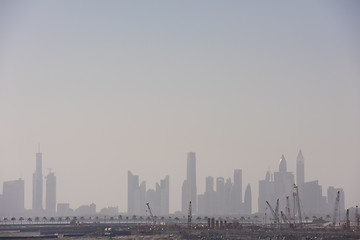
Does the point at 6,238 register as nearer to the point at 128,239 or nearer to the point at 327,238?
the point at 128,239

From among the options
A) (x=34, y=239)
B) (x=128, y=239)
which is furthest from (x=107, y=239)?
(x=34, y=239)

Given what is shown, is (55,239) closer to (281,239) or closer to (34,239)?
(34,239)

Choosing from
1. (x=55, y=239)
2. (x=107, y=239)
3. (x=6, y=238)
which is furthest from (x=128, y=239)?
(x=6, y=238)

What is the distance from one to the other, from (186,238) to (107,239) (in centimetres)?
2135

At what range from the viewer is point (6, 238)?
196 m

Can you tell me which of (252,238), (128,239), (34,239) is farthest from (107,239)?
(252,238)

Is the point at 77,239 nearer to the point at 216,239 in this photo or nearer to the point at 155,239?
the point at 155,239

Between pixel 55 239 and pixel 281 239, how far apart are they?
60.5 meters

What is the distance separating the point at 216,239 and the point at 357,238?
3737 centimetres

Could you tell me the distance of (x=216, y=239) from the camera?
19488 centimetres

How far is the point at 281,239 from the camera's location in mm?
194500

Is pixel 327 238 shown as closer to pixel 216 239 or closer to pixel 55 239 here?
pixel 216 239

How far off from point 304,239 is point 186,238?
31600 millimetres

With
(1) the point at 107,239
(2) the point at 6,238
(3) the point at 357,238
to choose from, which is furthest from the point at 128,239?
(3) the point at 357,238
